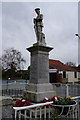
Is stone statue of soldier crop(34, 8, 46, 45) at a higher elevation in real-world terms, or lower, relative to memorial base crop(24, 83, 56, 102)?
higher

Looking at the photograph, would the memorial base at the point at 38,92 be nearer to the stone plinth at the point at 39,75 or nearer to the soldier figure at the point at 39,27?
the stone plinth at the point at 39,75

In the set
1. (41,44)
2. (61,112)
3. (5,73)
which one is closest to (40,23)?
(41,44)

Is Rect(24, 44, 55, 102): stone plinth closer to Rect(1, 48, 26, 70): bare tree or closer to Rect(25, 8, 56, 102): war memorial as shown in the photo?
Rect(25, 8, 56, 102): war memorial

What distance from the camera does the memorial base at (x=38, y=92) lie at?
501 centimetres

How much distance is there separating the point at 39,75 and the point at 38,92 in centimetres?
71

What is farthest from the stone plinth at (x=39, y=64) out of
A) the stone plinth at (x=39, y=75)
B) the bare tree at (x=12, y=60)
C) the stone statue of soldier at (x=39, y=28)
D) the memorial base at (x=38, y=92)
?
the bare tree at (x=12, y=60)

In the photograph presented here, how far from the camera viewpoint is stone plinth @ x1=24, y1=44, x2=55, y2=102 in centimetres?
521

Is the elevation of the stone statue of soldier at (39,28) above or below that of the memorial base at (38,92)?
above

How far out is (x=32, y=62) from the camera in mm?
5824

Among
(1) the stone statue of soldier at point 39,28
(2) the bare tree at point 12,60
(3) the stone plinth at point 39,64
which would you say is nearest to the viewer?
(3) the stone plinth at point 39,64

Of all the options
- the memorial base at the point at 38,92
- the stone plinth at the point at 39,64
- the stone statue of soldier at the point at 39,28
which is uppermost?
the stone statue of soldier at the point at 39,28

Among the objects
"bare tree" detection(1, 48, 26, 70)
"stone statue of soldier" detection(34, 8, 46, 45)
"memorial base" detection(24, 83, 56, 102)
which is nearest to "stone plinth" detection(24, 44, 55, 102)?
"memorial base" detection(24, 83, 56, 102)

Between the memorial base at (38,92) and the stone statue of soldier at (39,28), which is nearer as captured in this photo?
the memorial base at (38,92)

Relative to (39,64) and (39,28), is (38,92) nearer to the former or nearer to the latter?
(39,64)
